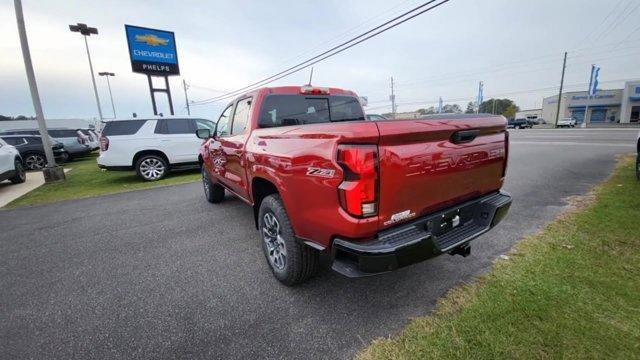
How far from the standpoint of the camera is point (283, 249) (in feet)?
9.00

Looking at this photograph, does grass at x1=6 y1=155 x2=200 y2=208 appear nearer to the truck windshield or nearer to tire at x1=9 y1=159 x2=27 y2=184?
tire at x1=9 y1=159 x2=27 y2=184

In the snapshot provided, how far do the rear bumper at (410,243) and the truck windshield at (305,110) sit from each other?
197 centimetres

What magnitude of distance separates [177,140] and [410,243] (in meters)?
8.64

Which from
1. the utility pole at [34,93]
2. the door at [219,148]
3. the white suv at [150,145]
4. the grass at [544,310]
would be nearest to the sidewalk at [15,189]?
the utility pole at [34,93]

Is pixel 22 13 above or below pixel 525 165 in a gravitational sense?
above

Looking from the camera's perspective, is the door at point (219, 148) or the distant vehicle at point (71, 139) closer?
the door at point (219, 148)

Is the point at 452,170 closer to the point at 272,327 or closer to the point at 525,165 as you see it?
the point at 272,327

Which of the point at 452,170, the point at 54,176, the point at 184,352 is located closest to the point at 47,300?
the point at 184,352

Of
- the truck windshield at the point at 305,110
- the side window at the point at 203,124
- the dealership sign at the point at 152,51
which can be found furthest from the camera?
the dealership sign at the point at 152,51

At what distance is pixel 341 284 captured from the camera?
2816 mm

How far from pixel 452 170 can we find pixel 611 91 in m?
68.1

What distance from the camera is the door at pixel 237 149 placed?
3482mm

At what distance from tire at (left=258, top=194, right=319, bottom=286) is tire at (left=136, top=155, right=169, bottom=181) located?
23.9 feet

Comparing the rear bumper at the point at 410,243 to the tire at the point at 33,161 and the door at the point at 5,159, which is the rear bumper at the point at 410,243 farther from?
the tire at the point at 33,161
